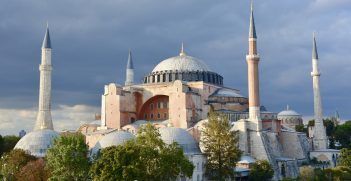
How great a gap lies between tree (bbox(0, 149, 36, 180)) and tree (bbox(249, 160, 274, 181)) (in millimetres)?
13207

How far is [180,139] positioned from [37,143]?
932cm

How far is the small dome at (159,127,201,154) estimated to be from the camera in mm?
27469

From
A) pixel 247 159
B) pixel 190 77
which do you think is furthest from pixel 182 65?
pixel 247 159

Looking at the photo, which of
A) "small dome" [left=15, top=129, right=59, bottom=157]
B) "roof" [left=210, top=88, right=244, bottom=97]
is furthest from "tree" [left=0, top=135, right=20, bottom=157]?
"roof" [left=210, top=88, right=244, bottom=97]

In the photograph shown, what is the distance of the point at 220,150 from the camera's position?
25.5m

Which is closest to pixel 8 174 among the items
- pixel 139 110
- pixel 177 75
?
pixel 139 110

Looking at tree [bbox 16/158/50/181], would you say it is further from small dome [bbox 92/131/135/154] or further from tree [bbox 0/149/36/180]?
small dome [bbox 92/131/135/154]

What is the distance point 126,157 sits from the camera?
747 inches

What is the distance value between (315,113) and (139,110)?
1557cm

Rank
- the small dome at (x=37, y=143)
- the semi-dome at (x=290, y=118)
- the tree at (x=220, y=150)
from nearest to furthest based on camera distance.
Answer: the tree at (x=220, y=150)
the small dome at (x=37, y=143)
the semi-dome at (x=290, y=118)

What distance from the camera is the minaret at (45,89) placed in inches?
1444

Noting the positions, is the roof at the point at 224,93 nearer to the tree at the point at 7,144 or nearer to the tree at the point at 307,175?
the tree at the point at 307,175

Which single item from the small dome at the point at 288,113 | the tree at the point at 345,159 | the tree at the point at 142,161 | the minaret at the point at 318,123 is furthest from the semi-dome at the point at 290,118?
the tree at the point at 142,161

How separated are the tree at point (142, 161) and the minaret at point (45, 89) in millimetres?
17937
